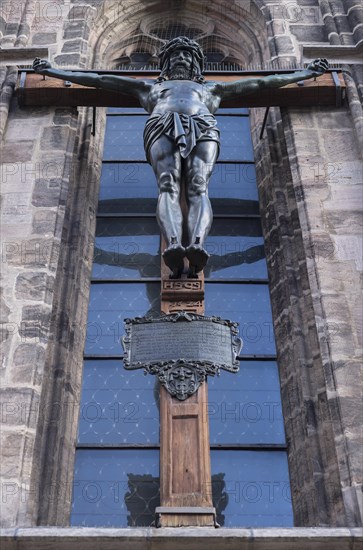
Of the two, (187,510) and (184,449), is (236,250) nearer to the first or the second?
(184,449)

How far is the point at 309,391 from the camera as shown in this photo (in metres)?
8.64

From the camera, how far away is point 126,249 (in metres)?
10.3

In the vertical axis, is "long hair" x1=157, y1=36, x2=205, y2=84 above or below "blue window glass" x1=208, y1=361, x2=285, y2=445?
above

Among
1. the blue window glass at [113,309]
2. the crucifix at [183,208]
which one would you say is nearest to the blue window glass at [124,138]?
the crucifix at [183,208]

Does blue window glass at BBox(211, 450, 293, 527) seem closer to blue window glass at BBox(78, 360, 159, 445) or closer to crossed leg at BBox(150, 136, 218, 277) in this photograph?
blue window glass at BBox(78, 360, 159, 445)

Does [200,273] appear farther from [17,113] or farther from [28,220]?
[17,113]

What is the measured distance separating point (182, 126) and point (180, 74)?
→ 98 centimetres

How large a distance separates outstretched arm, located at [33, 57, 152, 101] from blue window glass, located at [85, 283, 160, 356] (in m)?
1.84

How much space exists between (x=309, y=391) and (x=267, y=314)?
4.06 feet

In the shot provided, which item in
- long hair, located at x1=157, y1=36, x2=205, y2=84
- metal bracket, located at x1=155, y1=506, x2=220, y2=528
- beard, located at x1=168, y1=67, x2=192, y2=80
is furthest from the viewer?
long hair, located at x1=157, y1=36, x2=205, y2=84

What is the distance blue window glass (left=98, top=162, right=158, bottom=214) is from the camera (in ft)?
35.4

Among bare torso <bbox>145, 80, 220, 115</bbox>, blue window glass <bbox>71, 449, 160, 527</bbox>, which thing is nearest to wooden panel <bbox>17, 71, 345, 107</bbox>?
bare torso <bbox>145, 80, 220, 115</bbox>

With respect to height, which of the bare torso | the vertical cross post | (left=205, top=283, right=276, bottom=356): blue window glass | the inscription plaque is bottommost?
the vertical cross post

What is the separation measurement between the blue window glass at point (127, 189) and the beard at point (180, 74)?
1.51 meters
